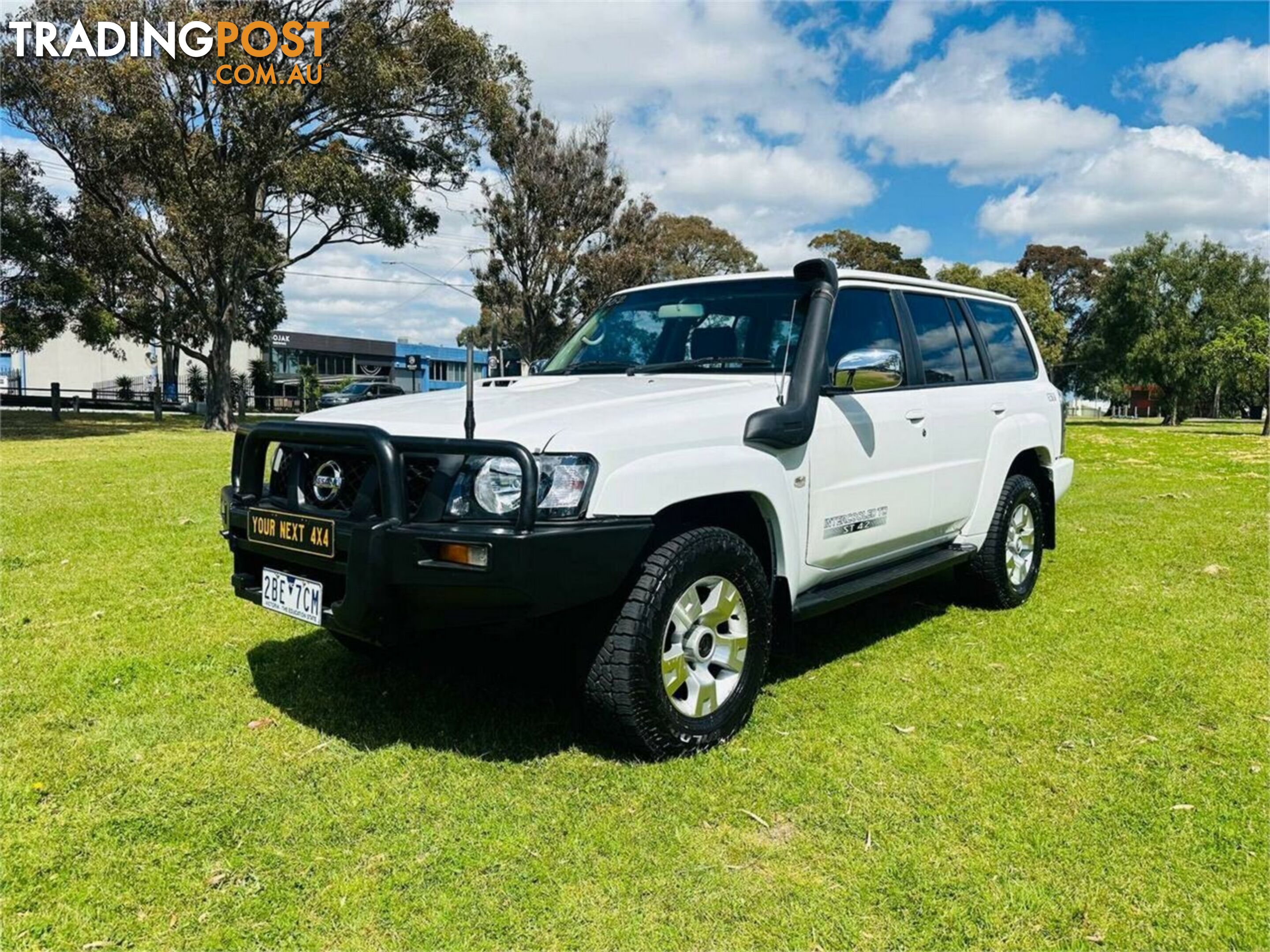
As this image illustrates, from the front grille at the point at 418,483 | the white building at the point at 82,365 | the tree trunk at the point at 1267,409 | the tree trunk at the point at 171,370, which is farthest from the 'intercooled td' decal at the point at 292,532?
the white building at the point at 82,365

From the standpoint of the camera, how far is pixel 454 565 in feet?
9.13

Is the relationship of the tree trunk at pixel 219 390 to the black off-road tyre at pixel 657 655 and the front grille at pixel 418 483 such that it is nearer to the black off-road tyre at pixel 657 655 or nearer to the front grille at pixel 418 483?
the front grille at pixel 418 483

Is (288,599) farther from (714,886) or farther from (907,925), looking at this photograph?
(907,925)

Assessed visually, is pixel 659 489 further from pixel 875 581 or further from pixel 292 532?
pixel 875 581

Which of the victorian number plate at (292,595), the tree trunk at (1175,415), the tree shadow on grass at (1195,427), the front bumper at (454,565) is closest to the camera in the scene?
the front bumper at (454,565)

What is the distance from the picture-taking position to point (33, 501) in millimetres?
8719

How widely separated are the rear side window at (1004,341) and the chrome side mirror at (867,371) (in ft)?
5.55

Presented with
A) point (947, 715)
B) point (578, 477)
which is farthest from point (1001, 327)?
point (578, 477)

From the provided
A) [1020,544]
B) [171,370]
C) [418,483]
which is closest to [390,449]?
[418,483]

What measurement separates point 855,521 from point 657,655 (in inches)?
55.2

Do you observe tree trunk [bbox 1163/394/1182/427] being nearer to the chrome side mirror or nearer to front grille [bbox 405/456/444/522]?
the chrome side mirror

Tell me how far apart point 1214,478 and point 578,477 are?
42.3 ft

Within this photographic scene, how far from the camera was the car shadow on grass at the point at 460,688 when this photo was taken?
10.9 ft

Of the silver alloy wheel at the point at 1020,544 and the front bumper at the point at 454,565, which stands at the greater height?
the front bumper at the point at 454,565
